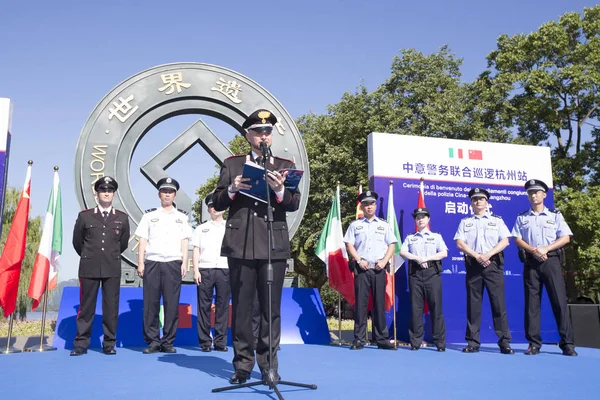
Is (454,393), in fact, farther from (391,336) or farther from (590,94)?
(590,94)

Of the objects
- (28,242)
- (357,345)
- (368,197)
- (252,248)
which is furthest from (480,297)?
(28,242)

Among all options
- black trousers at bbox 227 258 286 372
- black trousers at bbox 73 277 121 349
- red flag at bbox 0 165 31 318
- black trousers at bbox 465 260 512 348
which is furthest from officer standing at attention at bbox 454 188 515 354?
red flag at bbox 0 165 31 318

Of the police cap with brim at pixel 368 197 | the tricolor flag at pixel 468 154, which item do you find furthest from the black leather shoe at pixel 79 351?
the tricolor flag at pixel 468 154

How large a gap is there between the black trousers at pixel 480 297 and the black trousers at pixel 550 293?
0.22m

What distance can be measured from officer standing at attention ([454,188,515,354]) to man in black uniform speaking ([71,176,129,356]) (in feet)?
10.7

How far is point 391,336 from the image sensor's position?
19.7 ft

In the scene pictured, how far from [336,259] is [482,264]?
1.61 metres

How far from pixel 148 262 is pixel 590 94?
14735 mm

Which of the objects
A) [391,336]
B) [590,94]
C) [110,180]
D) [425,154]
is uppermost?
[590,94]

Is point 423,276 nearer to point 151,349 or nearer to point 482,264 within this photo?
point 482,264

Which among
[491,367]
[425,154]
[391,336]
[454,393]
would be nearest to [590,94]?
[425,154]

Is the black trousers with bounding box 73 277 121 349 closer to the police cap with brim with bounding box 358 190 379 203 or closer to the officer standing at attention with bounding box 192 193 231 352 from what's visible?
the officer standing at attention with bounding box 192 193 231 352

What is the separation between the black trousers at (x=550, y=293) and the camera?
4.92 meters

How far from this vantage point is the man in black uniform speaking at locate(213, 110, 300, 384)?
3.05 meters
